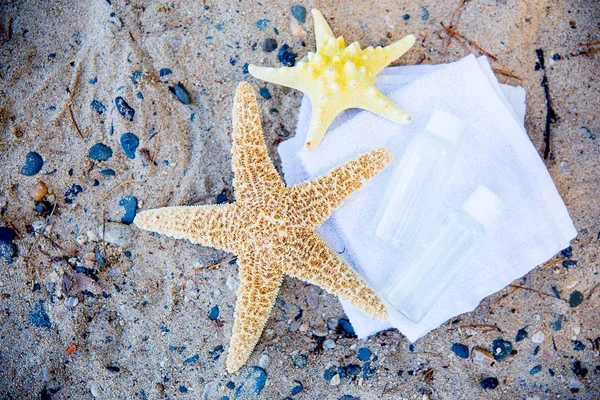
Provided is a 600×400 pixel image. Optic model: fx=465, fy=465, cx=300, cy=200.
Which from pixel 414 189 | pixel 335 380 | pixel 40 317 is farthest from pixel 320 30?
pixel 40 317

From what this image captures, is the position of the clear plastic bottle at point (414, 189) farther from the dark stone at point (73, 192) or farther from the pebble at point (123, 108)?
the dark stone at point (73, 192)

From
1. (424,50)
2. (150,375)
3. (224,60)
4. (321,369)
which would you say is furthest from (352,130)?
(150,375)

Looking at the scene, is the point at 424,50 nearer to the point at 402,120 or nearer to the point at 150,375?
the point at 402,120

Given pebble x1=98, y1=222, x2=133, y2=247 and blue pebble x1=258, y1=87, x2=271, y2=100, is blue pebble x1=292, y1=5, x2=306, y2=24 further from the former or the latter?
pebble x1=98, y1=222, x2=133, y2=247

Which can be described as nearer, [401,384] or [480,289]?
[480,289]

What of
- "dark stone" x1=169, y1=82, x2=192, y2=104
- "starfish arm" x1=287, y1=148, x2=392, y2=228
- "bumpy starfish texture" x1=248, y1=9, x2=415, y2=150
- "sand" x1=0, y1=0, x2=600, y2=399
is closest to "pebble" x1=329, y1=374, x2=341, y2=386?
"sand" x1=0, y1=0, x2=600, y2=399

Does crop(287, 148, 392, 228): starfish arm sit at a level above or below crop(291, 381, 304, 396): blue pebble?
above

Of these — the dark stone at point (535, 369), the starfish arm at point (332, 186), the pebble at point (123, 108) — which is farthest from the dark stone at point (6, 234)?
the dark stone at point (535, 369)
